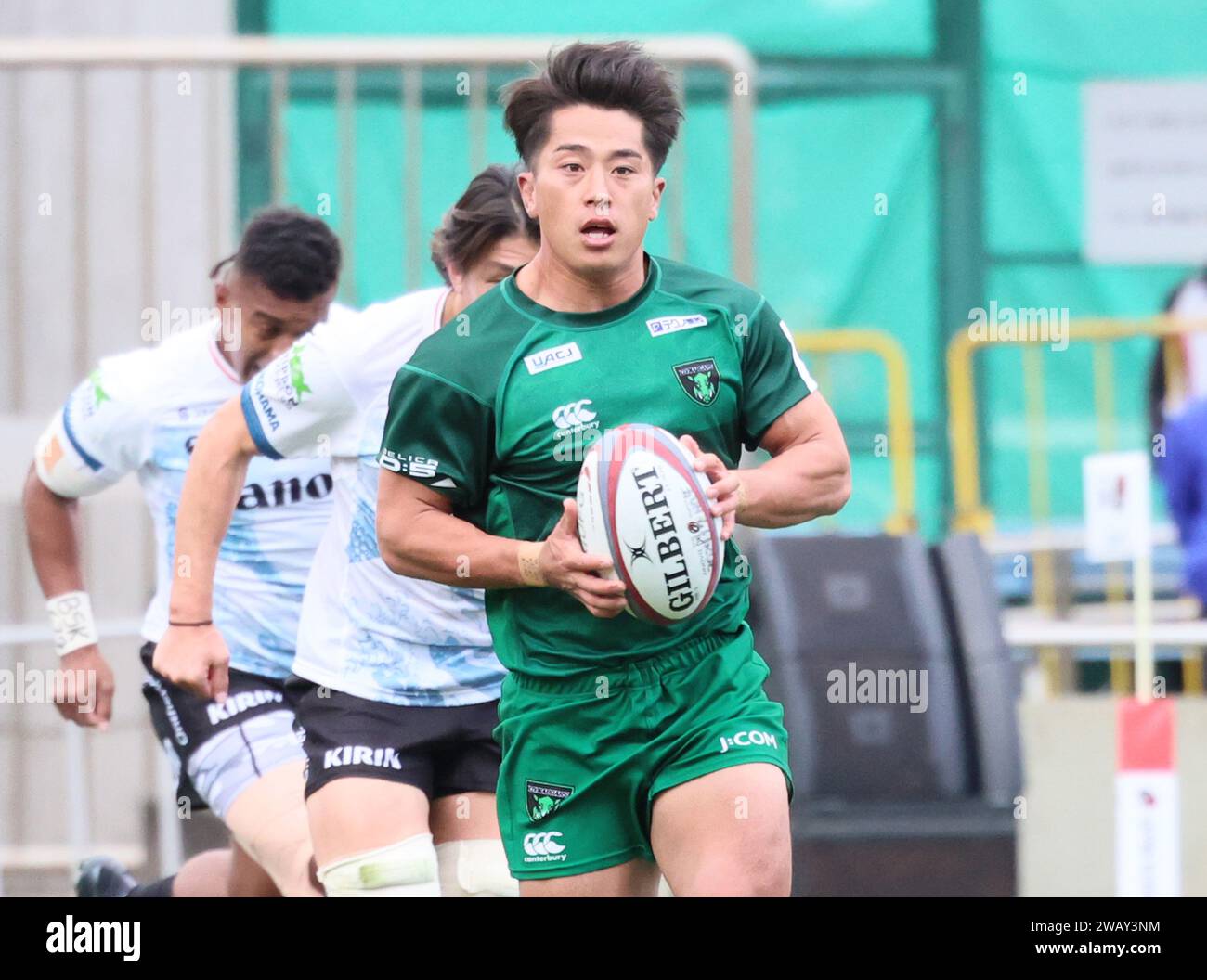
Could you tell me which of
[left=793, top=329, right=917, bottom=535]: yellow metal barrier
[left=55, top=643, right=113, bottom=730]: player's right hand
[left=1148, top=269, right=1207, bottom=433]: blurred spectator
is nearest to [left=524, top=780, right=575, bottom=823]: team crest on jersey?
[left=55, top=643, right=113, bottom=730]: player's right hand

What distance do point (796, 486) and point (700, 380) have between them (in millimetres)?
289

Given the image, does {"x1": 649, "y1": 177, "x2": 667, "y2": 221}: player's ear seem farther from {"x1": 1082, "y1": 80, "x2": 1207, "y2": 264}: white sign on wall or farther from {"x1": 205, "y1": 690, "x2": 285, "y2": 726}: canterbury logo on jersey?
{"x1": 1082, "y1": 80, "x2": 1207, "y2": 264}: white sign on wall

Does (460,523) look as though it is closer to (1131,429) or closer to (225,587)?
(225,587)

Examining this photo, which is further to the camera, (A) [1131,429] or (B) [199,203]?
(A) [1131,429]

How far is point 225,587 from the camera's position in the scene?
602 cm

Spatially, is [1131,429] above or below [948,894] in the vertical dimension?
above

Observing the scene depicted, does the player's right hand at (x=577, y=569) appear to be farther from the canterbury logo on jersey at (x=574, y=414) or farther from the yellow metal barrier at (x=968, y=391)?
the yellow metal barrier at (x=968, y=391)

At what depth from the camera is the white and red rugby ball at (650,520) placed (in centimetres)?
411

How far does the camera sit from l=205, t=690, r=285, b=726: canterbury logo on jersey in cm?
585

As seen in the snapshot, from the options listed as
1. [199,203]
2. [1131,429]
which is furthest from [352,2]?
[1131,429]

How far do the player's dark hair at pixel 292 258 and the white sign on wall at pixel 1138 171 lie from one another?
6.01m

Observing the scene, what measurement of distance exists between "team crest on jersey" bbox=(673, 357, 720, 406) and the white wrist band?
97.2 inches

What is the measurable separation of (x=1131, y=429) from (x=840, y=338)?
1842 mm

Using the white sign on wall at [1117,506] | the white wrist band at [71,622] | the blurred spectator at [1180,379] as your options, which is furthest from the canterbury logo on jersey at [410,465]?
the blurred spectator at [1180,379]
